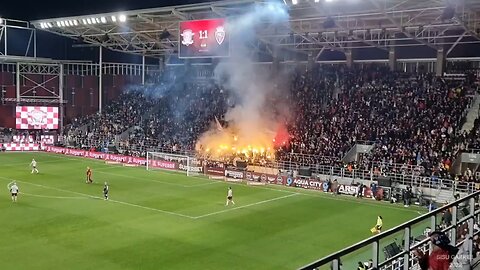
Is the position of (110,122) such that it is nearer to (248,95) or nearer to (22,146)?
(22,146)

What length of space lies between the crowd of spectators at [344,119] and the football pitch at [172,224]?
19.7 feet

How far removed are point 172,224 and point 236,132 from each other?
22.6 meters

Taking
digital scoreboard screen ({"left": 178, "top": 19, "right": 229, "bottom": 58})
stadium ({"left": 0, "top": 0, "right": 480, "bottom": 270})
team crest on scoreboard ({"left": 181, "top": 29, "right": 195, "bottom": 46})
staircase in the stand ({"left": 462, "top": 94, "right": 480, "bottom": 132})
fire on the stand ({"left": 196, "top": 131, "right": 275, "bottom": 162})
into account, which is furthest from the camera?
fire on the stand ({"left": 196, "top": 131, "right": 275, "bottom": 162})

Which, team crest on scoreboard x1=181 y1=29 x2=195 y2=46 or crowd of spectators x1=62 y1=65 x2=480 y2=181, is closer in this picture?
team crest on scoreboard x1=181 y1=29 x2=195 y2=46

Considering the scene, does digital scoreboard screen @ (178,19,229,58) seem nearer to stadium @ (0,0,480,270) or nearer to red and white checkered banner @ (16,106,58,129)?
stadium @ (0,0,480,270)

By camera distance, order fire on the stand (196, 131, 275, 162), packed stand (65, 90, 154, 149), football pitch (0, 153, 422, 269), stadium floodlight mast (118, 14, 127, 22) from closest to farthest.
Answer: football pitch (0, 153, 422, 269) < fire on the stand (196, 131, 275, 162) < stadium floodlight mast (118, 14, 127, 22) < packed stand (65, 90, 154, 149)

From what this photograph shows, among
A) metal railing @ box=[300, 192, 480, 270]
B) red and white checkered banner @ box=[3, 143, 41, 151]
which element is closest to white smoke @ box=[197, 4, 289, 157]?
red and white checkered banner @ box=[3, 143, 41, 151]

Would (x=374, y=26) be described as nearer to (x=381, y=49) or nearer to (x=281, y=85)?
(x=381, y=49)

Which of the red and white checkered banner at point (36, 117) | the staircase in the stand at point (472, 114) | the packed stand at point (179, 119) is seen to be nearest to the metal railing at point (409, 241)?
the staircase in the stand at point (472, 114)

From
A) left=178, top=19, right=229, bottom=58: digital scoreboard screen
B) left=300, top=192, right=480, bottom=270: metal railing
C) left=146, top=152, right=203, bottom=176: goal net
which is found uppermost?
left=178, top=19, right=229, bottom=58: digital scoreboard screen

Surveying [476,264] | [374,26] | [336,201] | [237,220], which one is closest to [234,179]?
[336,201]

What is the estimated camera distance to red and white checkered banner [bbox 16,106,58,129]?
2186 inches

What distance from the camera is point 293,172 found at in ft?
124

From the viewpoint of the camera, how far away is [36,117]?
56812 mm
